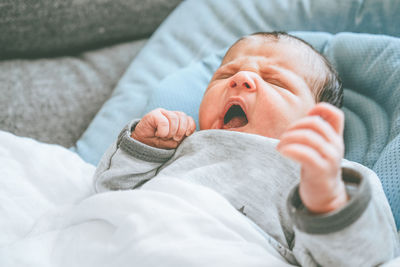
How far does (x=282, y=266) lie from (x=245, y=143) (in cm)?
A: 27

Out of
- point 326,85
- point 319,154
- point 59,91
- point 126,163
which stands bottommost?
point 59,91

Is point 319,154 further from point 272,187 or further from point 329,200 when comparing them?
point 272,187

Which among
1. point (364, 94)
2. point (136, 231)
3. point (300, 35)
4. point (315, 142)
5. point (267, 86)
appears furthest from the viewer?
point (300, 35)

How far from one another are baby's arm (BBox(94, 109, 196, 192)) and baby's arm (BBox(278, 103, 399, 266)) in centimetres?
39

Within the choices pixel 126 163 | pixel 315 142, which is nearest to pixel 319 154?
pixel 315 142

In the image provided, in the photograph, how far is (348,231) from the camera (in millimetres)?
505

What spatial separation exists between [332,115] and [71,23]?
118 centimetres

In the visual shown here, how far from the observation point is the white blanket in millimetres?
567

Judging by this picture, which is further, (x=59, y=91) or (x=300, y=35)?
(x=59, y=91)

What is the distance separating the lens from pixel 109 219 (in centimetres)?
65

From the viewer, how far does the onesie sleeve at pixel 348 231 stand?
19.3 inches

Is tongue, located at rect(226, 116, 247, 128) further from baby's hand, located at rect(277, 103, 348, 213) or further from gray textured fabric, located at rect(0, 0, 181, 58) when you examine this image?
gray textured fabric, located at rect(0, 0, 181, 58)

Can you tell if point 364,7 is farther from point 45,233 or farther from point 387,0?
point 45,233

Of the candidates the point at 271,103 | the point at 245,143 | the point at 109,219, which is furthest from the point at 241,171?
the point at 109,219
